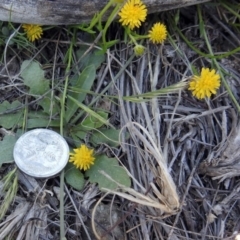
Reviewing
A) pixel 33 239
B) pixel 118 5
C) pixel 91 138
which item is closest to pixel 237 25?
pixel 118 5

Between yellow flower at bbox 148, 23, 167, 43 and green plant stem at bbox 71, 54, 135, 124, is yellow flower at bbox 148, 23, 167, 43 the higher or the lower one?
the higher one

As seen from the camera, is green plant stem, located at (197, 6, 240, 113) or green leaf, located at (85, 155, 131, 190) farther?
green plant stem, located at (197, 6, 240, 113)

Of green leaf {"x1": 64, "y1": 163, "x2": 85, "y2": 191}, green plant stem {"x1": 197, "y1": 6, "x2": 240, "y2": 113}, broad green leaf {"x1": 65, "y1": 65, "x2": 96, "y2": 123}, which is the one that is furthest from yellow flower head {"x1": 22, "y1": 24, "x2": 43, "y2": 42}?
green plant stem {"x1": 197, "y1": 6, "x2": 240, "y2": 113}

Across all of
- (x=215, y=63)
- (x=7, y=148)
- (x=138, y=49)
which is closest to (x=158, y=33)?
(x=138, y=49)

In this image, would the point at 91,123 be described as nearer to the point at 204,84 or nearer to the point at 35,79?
the point at 35,79

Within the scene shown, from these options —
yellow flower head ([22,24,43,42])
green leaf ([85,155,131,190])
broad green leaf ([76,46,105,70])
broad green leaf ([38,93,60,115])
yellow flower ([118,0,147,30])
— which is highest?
yellow flower ([118,0,147,30])

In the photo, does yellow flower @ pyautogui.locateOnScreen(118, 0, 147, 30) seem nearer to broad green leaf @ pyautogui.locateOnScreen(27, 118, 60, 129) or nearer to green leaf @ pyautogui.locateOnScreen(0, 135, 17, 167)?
broad green leaf @ pyautogui.locateOnScreen(27, 118, 60, 129)
